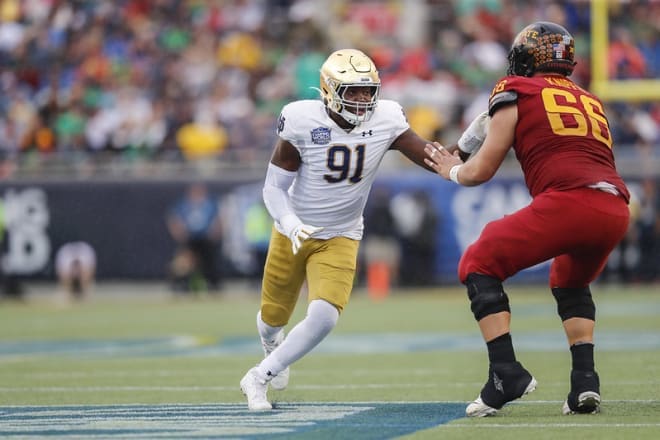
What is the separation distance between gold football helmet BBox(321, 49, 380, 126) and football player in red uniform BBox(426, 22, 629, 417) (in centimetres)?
69

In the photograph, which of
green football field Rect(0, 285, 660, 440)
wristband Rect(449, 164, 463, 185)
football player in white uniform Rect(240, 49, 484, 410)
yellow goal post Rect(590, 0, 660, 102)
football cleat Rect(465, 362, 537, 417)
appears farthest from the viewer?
yellow goal post Rect(590, 0, 660, 102)

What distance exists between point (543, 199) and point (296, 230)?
4.18 ft

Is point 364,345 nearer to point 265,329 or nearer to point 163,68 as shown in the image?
point 265,329

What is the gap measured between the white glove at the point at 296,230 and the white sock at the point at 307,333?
32cm

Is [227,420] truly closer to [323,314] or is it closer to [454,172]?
[323,314]

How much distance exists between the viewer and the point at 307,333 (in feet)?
20.9

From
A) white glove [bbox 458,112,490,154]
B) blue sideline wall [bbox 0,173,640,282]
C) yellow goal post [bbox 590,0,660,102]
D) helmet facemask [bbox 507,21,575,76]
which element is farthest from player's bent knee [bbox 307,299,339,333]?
blue sideline wall [bbox 0,173,640,282]

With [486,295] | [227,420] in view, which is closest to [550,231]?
[486,295]

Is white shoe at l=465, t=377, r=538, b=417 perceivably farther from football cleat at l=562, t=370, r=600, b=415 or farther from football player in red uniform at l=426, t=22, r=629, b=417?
football cleat at l=562, t=370, r=600, b=415

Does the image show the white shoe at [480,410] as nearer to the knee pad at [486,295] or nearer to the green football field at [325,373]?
the green football field at [325,373]

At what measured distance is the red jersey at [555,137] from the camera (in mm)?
5809

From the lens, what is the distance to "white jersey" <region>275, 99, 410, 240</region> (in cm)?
657

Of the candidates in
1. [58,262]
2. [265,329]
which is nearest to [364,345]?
[265,329]

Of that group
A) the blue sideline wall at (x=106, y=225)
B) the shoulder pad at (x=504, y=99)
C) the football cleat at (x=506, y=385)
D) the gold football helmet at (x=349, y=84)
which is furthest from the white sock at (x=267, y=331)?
A: the blue sideline wall at (x=106, y=225)
